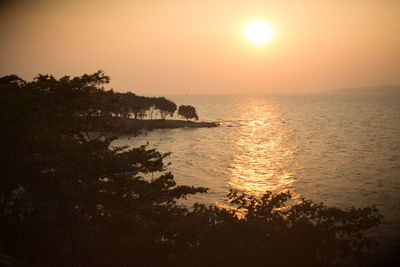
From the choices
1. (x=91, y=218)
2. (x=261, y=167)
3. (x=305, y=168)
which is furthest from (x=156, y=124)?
(x=91, y=218)

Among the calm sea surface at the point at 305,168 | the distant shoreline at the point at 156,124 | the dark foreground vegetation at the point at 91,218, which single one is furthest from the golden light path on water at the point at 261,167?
the distant shoreline at the point at 156,124

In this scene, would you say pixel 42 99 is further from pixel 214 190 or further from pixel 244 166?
pixel 244 166

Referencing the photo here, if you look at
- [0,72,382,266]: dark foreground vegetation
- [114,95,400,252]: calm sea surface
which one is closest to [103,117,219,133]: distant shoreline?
[114,95,400,252]: calm sea surface

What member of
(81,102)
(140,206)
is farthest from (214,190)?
(81,102)

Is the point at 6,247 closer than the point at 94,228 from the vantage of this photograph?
Yes

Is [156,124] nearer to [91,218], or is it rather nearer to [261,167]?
[261,167]

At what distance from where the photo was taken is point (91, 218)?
16109mm

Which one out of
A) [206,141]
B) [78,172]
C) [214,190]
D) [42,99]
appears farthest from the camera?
[206,141]

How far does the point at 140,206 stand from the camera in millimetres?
15953

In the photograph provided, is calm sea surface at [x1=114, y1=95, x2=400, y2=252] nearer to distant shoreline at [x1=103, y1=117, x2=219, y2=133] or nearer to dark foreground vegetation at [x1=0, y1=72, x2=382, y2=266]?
Answer: dark foreground vegetation at [x1=0, y1=72, x2=382, y2=266]

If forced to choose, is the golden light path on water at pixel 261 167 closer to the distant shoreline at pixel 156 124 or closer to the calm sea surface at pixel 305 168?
the calm sea surface at pixel 305 168

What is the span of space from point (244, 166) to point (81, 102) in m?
44.1

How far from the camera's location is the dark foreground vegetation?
1355cm

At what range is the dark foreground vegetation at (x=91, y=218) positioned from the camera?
1355cm
